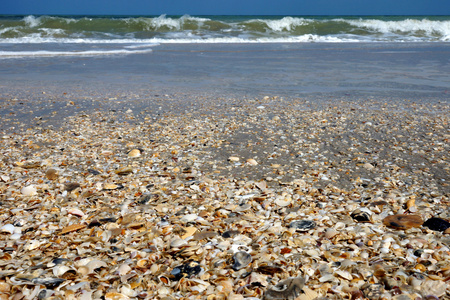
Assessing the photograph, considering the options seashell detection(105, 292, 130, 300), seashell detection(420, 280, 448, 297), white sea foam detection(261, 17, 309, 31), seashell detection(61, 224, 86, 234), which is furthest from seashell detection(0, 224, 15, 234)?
white sea foam detection(261, 17, 309, 31)

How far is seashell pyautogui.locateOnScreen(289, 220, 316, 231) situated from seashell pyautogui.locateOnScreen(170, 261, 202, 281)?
0.67m

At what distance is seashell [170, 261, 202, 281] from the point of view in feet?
6.11

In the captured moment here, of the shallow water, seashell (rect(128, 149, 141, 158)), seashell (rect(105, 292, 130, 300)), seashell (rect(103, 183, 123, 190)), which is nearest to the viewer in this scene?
seashell (rect(105, 292, 130, 300))

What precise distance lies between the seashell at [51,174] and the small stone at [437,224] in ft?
8.81

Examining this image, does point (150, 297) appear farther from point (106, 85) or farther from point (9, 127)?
point (106, 85)

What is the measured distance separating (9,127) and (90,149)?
1.41 m

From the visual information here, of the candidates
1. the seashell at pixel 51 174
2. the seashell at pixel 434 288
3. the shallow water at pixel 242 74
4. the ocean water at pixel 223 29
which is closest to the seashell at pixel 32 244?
the seashell at pixel 51 174

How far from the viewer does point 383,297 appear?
5.63 feet

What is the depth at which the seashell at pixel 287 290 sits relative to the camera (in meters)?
1.73

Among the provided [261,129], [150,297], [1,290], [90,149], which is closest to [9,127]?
[90,149]

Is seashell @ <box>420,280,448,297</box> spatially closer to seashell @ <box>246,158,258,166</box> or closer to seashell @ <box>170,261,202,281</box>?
seashell @ <box>170,261,202,281</box>

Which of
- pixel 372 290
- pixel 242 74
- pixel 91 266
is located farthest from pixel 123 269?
pixel 242 74

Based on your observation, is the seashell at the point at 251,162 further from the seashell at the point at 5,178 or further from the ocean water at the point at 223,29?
the ocean water at the point at 223,29

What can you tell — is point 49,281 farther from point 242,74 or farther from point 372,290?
point 242,74
